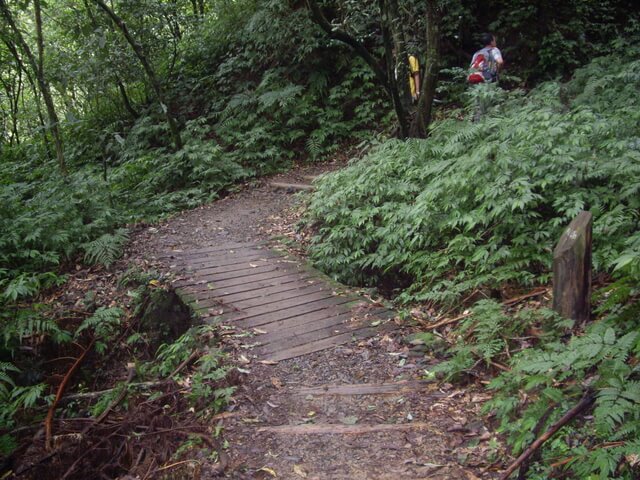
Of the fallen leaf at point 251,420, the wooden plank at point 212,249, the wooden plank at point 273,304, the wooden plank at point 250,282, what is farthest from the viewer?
the wooden plank at point 212,249

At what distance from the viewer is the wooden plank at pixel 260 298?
6078 mm

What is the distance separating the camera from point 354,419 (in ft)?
12.7

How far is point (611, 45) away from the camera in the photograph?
11586mm

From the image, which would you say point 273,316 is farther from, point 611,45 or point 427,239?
point 611,45

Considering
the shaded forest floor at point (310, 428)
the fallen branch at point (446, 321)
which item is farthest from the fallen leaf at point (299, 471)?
the fallen branch at point (446, 321)

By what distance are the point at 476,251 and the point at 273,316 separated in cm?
249

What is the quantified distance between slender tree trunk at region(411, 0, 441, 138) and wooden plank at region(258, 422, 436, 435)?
697cm

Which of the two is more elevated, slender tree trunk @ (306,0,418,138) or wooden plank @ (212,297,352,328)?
slender tree trunk @ (306,0,418,138)

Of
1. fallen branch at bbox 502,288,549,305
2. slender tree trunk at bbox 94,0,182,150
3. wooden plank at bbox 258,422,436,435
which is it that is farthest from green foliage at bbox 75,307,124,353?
slender tree trunk at bbox 94,0,182,150

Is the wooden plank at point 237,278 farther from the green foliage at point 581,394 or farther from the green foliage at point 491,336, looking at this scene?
the green foliage at point 581,394

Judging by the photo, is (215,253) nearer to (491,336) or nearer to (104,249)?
(104,249)

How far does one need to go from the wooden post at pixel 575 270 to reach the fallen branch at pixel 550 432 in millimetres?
1242

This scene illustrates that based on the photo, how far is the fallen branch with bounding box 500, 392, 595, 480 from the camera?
9.53 ft

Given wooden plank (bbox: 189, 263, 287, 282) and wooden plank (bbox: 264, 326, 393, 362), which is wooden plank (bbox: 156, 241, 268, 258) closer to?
wooden plank (bbox: 189, 263, 287, 282)
